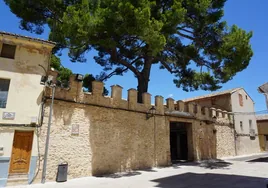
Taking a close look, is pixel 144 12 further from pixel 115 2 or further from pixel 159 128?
pixel 159 128

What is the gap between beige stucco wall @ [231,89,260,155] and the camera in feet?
74.4

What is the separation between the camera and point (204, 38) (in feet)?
49.4

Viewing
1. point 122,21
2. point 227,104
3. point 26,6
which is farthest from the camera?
point 227,104

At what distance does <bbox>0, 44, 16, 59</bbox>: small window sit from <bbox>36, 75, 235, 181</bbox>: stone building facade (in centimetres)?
228

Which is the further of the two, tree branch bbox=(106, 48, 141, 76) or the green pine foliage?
tree branch bbox=(106, 48, 141, 76)

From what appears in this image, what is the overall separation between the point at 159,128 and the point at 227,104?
1254cm

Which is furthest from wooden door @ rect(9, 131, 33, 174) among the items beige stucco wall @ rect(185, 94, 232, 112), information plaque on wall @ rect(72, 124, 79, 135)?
beige stucco wall @ rect(185, 94, 232, 112)

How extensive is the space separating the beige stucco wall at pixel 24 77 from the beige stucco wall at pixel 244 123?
2042 centimetres

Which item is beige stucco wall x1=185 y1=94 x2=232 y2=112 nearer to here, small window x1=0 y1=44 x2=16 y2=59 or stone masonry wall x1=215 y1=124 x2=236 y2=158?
stone masonry wall x1=215 y1=124 x2=236 y2=158

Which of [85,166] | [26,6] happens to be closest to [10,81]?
[85,166]

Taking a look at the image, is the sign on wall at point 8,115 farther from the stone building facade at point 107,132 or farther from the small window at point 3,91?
the stone building facade at point 107,132

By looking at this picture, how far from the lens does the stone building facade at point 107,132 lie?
386 inches

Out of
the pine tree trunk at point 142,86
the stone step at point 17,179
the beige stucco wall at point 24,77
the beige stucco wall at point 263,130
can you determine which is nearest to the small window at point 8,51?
the beige stucco wall at point 24,77

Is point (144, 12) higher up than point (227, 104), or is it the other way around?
point (144, 12)
